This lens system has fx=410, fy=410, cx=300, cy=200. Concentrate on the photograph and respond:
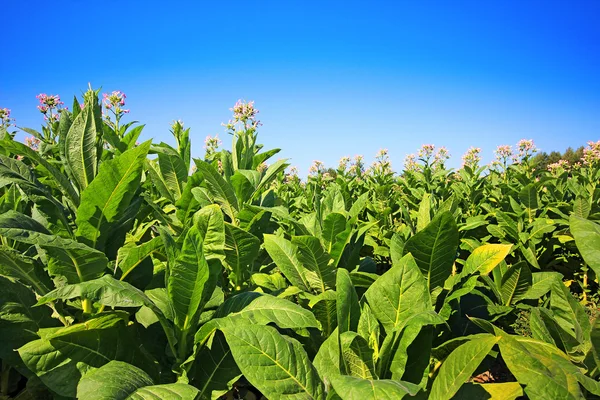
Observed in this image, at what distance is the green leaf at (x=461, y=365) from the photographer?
1.20 m

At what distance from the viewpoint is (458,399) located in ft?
4.50

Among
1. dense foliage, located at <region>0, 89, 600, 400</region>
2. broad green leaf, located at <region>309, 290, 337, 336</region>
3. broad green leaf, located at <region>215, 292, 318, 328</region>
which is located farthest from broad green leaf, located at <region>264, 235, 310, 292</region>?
broad green leaf, located at <region>215, 292, 318, 328</region>

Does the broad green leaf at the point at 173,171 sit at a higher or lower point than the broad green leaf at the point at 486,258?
higher

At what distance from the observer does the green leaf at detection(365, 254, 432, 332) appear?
4.63 feet

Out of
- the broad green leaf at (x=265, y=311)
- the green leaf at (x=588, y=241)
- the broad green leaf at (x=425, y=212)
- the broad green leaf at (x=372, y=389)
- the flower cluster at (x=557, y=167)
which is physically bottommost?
the broad green leaf at (x=372, y=389)

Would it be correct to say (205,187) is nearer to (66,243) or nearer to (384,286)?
(66,243)

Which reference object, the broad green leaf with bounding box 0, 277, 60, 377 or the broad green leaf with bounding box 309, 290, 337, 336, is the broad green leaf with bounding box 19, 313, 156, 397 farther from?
the broad green leaf with bounding box 309, 290, 337, 336

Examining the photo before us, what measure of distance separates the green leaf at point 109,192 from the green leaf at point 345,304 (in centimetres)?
81

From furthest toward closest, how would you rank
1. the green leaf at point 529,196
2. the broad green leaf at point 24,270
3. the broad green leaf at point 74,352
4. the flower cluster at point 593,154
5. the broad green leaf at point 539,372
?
1. the flower cluster at point 593,154
2. the green leaf at point 529,196
3. the broad green leaf at point 24,270
4. the broad green leaf at point 74,352
5. the broad green leaf at point 539,372

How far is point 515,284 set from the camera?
2.24m

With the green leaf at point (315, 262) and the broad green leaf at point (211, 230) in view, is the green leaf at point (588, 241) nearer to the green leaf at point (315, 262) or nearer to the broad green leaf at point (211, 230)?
the green leaf at point (315, 262)

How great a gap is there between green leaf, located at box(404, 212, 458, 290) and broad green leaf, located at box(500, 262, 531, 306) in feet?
2.45

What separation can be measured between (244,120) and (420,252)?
8.23 feet

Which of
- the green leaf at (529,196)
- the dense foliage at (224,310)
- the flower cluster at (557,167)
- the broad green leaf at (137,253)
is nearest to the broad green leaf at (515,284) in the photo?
the dense foliage at (224,310)
